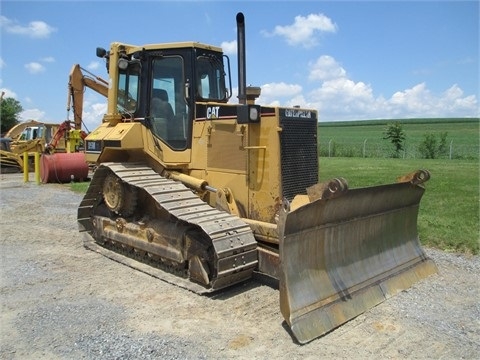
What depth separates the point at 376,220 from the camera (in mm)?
5746

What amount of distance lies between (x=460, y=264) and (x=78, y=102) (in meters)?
12.0

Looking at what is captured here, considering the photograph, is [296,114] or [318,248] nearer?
[318,248]

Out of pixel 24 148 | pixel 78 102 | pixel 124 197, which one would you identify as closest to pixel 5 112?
pixel 24 148

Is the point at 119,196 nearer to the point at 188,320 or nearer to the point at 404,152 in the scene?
the point at 188,320

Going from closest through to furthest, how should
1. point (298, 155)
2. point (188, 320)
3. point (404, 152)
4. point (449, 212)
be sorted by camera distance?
1. point (188, 320)
2. point (298, 155)
3. point (449, 212)
4. point (404, 152)

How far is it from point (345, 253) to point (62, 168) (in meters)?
13.9

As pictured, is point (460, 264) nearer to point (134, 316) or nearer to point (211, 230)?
point (211, 230)

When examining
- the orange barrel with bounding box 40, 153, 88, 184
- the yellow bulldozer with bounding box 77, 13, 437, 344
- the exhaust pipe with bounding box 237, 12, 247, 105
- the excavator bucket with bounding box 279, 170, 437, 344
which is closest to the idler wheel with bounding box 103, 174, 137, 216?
the yellow bulldozer with bounding box 77, 13, 437, 344

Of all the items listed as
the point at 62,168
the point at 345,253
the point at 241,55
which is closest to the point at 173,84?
the point at 241,55

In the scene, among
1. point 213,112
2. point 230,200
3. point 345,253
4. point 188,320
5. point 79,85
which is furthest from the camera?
point 79,85

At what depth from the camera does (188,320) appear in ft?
15.2

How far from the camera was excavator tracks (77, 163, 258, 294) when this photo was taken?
17.1 ft

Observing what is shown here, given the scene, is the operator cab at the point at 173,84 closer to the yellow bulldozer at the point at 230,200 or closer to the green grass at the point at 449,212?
the yellow bulldozer at the point at 230,200

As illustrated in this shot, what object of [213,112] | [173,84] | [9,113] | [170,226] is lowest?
[170,226]
